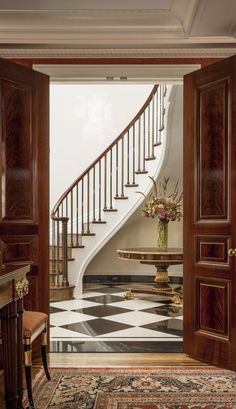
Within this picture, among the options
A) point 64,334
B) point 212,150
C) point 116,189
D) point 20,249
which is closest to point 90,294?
point 116,189

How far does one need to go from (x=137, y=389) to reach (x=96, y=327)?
1904 millimetres

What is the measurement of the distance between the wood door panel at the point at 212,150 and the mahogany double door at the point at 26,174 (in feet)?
4.29

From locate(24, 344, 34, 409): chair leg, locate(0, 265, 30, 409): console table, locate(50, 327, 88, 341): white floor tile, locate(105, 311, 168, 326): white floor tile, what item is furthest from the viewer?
locate(105, 311, 168, 326): white floor tile

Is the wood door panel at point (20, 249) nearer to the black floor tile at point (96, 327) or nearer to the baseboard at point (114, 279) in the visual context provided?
the black floor tile at point (96, 327)

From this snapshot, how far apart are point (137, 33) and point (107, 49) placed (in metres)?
0.29

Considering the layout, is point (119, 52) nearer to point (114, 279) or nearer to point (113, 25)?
point (113, 25)

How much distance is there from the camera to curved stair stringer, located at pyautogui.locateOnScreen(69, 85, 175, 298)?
7.59m

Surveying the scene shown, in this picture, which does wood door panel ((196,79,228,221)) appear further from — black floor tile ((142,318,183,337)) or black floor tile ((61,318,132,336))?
black floor tile ((61,318,132,336))

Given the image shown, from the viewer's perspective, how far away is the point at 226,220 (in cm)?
375

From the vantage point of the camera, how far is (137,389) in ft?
10.5

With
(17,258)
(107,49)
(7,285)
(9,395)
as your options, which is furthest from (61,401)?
(107,49)

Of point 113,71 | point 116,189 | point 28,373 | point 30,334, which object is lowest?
point 28,373

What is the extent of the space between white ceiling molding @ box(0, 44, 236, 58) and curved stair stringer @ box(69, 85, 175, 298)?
3.16 m

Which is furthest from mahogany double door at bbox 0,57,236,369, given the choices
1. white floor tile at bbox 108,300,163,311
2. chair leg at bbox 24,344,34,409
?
white floor tile at bbox 108,300,163,311
